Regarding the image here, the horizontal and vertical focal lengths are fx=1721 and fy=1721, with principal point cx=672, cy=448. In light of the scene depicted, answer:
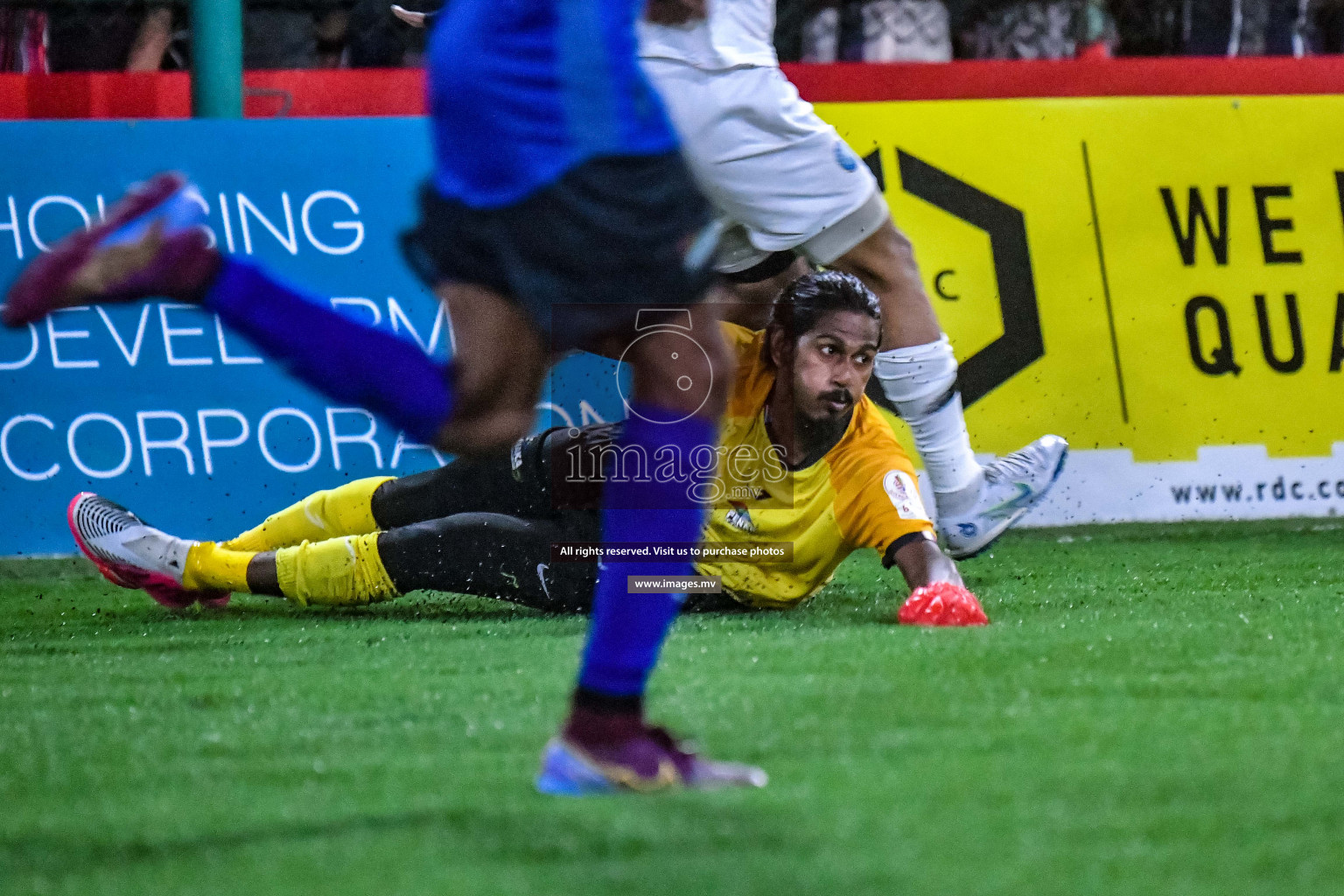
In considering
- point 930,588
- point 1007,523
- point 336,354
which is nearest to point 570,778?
point 336,354

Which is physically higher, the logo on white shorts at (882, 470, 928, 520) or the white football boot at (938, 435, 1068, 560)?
the logo on white shorts at (882, 470, 928, 520)

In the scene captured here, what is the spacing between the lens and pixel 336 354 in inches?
77.0

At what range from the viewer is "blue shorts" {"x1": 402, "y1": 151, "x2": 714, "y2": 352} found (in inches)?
78.4

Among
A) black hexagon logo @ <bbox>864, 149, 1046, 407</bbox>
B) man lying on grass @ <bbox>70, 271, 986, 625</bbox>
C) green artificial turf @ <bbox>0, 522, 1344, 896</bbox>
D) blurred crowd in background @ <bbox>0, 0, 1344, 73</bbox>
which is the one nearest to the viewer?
green artificial turf @ <bbox>0, 522, 1344, 896</bbox>

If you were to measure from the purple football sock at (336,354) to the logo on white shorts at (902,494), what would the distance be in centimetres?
158

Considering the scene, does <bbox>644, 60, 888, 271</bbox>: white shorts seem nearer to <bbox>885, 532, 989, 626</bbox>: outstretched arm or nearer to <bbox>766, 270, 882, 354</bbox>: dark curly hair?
<bbox>766, 270, 882, 354</bbox>: dark curly hair

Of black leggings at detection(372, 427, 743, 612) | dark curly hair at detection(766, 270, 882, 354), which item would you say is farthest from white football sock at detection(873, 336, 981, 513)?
black leggings at detection(372, 427, 743, 612)

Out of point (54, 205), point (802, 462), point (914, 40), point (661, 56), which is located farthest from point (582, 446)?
point (914, 40)

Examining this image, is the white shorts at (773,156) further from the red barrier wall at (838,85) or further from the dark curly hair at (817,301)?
the red barrier wall at (838,85)

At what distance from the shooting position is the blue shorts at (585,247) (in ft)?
6.54

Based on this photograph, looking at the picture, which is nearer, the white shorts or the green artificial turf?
the green artificial turf

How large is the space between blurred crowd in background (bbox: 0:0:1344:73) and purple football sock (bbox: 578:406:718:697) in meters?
4.14

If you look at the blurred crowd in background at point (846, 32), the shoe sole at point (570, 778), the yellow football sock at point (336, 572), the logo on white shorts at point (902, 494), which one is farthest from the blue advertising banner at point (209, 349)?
Answer: the shoe sole at point (570, 778)

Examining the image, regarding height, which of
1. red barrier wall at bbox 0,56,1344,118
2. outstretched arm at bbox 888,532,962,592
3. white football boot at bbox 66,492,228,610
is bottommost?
white football boot at bbox 66,492,228,610
